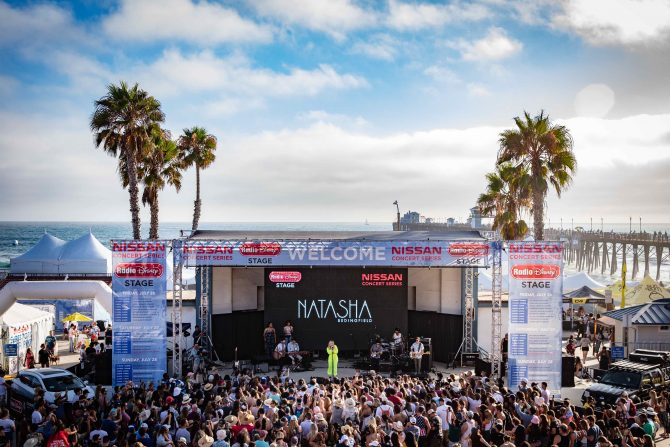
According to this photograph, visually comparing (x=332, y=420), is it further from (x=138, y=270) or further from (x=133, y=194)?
(x=133, y=194)

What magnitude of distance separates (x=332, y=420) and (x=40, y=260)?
30848mm

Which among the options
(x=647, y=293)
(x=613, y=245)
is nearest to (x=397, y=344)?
(x=647, y=293)

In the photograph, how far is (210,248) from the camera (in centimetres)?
1848

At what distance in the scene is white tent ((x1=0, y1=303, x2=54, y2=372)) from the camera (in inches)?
760

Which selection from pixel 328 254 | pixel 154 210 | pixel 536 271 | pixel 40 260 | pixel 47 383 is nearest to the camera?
pixel 47 383

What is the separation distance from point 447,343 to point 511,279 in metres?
6.14

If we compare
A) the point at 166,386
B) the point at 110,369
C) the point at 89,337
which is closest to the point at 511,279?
the point at 166,386

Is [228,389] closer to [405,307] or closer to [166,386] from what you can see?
[166,386]

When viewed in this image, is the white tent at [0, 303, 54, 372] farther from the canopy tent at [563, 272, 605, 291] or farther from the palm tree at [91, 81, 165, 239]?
the canopy tent at [563, 272, 605, 291]

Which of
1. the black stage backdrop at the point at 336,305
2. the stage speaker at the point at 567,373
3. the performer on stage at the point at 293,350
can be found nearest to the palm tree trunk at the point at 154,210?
the black stage backdrop at the point at 336,305

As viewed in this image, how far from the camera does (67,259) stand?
34938mm

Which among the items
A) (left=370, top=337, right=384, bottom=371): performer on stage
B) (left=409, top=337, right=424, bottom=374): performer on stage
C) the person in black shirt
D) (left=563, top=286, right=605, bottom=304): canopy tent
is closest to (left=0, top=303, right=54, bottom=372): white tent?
the person in black shirt

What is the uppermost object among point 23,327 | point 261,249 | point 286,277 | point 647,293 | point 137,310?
point 261,249

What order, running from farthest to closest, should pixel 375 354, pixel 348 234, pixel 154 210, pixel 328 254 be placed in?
pixel 154 210 < pixel 348 234 < pixel 375 354 < pixel 328 254
